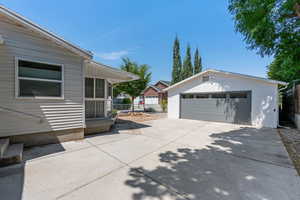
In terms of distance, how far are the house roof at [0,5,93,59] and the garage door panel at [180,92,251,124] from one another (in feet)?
28.0

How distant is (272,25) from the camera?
543 centimetres

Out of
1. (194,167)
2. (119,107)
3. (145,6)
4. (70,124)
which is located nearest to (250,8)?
(145,6)

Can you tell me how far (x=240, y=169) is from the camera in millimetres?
2912

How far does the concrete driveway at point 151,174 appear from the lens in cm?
206

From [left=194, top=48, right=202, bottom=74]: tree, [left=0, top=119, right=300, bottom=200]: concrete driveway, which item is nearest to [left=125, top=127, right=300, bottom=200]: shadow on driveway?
[left=0, top=119, right=300, bottom=200]: concrete driveway

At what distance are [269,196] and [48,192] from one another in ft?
11.3

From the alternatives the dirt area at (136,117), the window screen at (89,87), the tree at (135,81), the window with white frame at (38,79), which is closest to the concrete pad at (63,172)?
the window with white frame at (38,79)

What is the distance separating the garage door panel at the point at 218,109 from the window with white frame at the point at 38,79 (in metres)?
9.14

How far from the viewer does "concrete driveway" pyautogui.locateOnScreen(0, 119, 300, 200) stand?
2.06m

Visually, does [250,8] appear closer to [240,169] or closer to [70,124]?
[240,169]

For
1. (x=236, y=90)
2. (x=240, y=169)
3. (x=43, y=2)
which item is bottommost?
(x=240, y=169)

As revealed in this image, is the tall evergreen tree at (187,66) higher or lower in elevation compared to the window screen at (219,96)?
higher

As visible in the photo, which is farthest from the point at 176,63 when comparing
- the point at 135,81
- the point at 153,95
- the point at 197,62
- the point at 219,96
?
the point at 219,96

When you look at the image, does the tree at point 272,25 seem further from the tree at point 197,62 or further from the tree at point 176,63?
the tree at point 197,62
